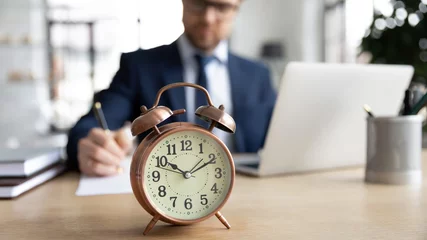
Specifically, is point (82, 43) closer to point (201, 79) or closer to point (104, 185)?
point (201, 79)

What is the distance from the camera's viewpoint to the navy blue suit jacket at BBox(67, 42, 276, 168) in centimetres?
175

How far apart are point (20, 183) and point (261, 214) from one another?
50cm

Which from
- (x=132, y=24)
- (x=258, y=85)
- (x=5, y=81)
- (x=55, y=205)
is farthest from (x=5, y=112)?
(x=55, y=205)

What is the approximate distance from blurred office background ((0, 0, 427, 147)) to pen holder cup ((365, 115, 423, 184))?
384 cm

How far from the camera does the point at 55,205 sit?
32.5 inches

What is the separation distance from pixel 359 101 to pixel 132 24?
5.31 meters

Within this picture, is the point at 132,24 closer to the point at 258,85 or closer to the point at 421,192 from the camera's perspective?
the point at 258,85

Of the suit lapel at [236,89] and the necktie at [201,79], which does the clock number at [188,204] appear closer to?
the necktie at [201,79]

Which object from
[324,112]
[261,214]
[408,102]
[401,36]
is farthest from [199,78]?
[401,36]

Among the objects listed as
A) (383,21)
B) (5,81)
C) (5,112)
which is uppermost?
(383,21)

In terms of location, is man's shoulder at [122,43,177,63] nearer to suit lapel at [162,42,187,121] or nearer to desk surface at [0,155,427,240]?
suit lapel at [162,42,187,121]

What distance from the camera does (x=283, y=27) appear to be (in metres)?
6.94

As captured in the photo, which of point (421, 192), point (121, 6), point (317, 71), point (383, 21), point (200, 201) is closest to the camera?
point (200, 201)

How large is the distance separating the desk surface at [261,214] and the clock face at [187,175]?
0.04 meters
